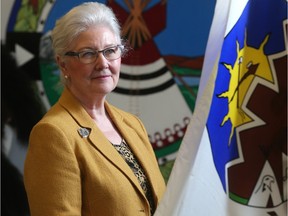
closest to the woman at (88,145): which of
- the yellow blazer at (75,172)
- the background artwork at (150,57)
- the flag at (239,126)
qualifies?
the yellow blazer at (75,172)

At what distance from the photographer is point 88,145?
1406mm

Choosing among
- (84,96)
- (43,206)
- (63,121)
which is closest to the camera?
(43,206)

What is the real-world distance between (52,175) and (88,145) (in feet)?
0.48

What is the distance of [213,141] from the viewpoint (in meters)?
1.14

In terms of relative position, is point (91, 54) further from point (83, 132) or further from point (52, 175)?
point (52, 175)

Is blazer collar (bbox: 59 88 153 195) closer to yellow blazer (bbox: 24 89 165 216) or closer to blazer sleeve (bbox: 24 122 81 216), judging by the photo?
yellow blazer (bbox: 24 89 165 216)

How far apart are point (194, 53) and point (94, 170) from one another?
1.11 m

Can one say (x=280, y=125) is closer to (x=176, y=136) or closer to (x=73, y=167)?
(x=73, y=167)

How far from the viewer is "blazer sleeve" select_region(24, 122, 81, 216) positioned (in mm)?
1296

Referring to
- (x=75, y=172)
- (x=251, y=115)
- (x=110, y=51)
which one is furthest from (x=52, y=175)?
(x=251, y=115)

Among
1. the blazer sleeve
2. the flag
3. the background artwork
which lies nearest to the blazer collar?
the blazer sleeve

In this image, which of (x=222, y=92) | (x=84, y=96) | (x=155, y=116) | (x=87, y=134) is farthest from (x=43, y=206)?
(x=155, y=116)

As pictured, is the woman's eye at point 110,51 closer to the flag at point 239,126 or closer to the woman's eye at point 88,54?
the woman's eye at point 88,54

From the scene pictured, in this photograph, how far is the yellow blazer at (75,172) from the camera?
4.27 ft
